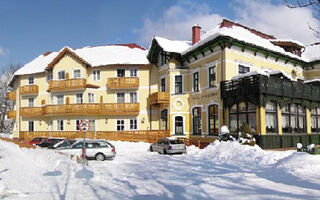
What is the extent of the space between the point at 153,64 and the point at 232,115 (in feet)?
43.1

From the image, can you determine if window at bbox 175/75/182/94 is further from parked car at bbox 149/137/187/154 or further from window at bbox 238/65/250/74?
parked car at bbox 149/137/187/154

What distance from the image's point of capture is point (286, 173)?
11328mm

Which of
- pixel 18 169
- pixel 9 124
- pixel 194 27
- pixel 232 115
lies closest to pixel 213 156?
pixel 232 115

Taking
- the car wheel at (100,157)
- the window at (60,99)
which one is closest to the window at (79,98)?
the window at (60,99)

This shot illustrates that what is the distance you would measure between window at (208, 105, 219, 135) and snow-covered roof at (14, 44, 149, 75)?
10934 mm

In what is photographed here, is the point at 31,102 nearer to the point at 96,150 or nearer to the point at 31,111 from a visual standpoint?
the point at 31,111

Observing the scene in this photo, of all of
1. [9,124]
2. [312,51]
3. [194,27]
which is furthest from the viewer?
[9,124]

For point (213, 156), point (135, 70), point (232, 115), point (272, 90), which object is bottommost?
point (213, 156)

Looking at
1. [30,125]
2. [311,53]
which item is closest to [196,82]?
[311,53]

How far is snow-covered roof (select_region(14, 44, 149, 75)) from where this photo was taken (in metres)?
33.0

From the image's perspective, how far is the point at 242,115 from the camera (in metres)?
22.0

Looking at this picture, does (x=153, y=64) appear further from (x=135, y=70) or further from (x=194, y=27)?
(x=194, y=27)

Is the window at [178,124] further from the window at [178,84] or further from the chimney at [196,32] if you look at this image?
the chimney at [196,32]

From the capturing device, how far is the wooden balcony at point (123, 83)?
3206 centimetres
